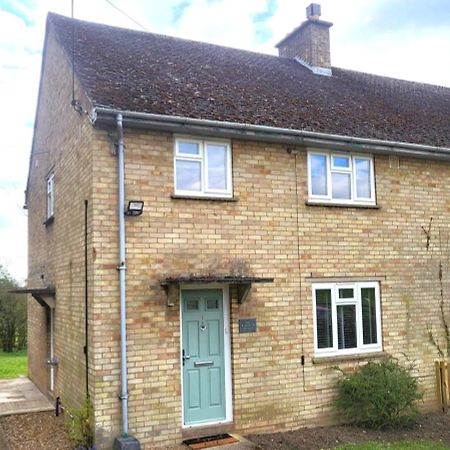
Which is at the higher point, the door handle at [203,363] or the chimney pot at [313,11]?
the chimney pot at [313,11]

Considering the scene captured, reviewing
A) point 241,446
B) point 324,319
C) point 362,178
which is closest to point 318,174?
point 362,178

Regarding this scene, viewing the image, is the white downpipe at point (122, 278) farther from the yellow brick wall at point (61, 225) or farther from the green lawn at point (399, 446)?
the green lawn at point (399, 446)

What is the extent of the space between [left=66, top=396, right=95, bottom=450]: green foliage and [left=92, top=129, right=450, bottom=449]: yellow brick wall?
21 centimetres

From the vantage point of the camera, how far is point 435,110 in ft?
47.4

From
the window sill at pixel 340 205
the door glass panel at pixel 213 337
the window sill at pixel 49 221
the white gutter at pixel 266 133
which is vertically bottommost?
the door glass panel at pixel 213 337

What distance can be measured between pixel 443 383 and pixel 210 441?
5196mm

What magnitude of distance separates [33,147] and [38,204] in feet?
6.34

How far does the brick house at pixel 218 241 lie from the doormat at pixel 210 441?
0.15 metres

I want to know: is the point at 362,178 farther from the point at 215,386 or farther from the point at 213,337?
the point at 215,386

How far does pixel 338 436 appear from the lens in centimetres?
891

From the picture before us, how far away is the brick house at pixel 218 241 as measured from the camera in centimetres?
839

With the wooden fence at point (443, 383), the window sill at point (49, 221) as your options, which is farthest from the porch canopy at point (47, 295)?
the wooden fence at point (443, 383)

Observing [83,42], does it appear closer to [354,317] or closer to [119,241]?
[119,241]

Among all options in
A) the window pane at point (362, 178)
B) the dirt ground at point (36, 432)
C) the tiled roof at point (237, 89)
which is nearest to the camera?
the dirt ground at point (36, 432)
